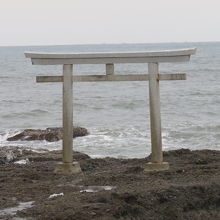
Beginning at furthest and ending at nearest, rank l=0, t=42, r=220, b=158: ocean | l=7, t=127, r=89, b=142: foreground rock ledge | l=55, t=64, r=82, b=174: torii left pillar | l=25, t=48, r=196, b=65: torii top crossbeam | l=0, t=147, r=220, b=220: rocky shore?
l=7, t=127, r=89, b=142: foreground rock ledge
l=0, t=42, r=220, b=158: ocean
l=55, t=64, r=82, b=174: torii left pillar
l=25, t=48, r=196, b=65: torii top crossbeam
l=0, t=147, r=220, b=220: rocky shore

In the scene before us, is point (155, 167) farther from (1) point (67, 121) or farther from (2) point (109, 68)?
(2) point (109, 68)

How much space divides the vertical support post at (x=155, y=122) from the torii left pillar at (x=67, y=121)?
1037 mm

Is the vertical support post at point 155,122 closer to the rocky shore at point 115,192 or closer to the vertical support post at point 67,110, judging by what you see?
the rocky shore at point 115,192

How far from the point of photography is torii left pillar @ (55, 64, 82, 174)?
359 inches

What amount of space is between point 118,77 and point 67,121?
2.97 feet

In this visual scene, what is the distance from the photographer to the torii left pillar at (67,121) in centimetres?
912

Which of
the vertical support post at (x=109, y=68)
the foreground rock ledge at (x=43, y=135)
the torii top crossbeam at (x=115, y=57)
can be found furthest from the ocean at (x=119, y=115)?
the torii top crossbeam at (x=115, y=57)

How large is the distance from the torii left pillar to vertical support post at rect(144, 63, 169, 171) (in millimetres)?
1037

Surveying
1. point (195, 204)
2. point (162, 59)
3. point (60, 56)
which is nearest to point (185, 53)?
point (162, 59)

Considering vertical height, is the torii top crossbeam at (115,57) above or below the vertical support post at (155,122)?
above

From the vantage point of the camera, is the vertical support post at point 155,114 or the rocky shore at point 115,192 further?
the vertical support post at point 155,114

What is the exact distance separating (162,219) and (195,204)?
1.80ft

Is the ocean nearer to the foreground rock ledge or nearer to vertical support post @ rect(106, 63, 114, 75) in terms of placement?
the foreground rock ledge

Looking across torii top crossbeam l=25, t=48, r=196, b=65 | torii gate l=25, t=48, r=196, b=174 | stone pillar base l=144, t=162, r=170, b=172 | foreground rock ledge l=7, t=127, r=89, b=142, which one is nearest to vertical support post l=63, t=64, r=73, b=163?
torii gate l=25, t=48, r=196, b=174
